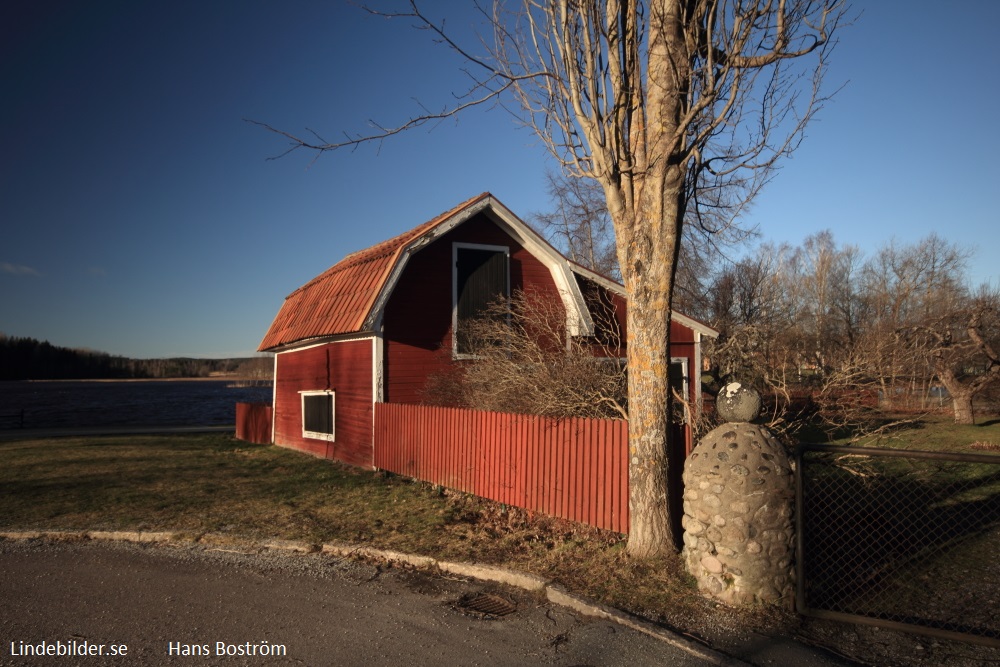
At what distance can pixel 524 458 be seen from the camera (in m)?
8.71

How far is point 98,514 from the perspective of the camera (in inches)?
353

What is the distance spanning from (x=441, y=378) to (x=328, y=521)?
524cm

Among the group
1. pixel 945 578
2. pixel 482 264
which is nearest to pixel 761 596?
pixel 945 578

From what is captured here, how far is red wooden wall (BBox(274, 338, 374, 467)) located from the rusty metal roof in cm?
58

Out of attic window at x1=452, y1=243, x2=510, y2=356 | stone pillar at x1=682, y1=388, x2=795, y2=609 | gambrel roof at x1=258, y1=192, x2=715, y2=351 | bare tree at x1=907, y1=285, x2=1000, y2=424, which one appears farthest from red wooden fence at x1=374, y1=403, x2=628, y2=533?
bare tree at x1=907, y1=285, x2=1000, y2=424

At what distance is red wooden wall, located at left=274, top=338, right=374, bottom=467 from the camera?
1352 centimetres

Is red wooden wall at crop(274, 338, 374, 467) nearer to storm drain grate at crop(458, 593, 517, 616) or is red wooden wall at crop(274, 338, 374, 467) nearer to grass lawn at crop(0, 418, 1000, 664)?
grass lawn at crop(0, 418, 1000, 664)

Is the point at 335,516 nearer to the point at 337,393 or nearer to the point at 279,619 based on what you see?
the point at 279,619

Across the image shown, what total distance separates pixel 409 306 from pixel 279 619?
8835 mm

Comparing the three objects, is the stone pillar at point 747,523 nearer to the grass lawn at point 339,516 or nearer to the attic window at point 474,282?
the grass lawn at point 339,516

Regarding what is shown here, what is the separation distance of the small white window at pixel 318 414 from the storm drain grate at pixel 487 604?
10.0 meters

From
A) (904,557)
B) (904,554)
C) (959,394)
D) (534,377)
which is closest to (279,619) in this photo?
(534,377)

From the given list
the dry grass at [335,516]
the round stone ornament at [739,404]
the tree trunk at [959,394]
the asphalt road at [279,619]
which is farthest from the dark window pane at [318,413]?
the tree trunk at [959,394]

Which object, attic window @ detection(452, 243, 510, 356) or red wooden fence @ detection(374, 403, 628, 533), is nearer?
red wooden fence @ detection(374, 403, 628, 533)
